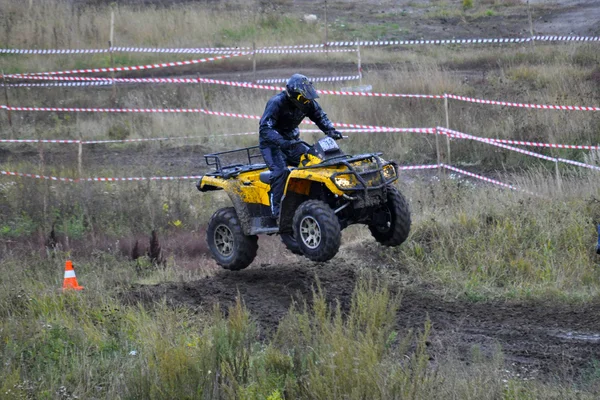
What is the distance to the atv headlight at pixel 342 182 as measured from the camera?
8803mm

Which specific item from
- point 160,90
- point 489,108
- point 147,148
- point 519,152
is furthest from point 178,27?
point 519,152

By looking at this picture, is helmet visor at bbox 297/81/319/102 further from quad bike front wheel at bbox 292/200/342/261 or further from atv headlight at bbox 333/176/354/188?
quad bike front wheel at bbox 292/200/342/261

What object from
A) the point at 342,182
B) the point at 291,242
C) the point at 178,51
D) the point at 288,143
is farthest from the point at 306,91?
the point at 178,51

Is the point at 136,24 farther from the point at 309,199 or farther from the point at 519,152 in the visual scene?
the point at 309,199

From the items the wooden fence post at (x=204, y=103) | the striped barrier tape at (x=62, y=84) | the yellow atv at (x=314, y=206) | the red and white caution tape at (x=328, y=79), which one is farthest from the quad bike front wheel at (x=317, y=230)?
the striped barrier tape at (x=62, y=84)

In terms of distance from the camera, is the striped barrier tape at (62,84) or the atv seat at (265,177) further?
the striped barrier tape at (62,84)

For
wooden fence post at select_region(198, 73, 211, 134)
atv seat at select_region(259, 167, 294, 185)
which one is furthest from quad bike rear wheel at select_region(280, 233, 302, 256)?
wooden fence post at select_region(198, 73, 211, 134)

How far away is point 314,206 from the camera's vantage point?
909 cm

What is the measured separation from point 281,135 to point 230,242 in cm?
171

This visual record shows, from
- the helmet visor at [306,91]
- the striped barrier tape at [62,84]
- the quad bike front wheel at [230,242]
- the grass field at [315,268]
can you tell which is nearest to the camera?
the grass field at [315,268]

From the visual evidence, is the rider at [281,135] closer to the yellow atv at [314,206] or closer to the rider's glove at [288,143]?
the rider's glove at [288,143]

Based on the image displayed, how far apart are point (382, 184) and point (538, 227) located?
290 centimetres

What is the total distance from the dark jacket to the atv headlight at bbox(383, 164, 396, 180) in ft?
2.80

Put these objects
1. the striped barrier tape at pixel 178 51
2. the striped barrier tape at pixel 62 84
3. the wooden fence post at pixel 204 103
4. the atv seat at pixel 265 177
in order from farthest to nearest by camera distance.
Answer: the striped barrier tape at pixel 178 51 < the striped barrier tape at pixel 62 84 < the wooden fence post at pixel 204 103 < the atv seat at pixel 265 177
